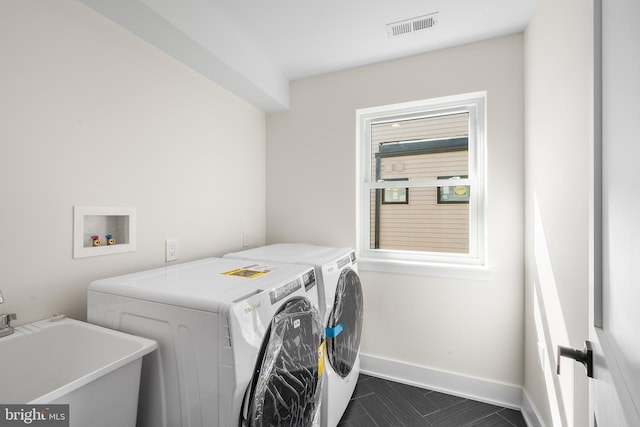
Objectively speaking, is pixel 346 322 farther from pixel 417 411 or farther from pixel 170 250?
pixel 170 250

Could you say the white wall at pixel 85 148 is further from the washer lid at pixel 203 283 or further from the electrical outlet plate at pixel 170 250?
the washer lid at pixel 203 283

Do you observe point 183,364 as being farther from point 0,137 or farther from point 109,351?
point 0,137

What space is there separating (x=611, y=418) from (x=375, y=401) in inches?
69.8

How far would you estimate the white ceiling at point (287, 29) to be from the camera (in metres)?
1.47

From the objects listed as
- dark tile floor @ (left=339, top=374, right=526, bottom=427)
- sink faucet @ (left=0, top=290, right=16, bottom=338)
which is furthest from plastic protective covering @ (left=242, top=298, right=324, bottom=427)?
sink faucet @ (left=0, top=290, right=16, bottom=338)

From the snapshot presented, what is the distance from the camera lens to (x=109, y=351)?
1036mm

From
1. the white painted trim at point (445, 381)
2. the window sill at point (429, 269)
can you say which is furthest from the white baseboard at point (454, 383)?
the window sill at point (429, 269)

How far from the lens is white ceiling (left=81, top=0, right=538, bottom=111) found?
147 cm

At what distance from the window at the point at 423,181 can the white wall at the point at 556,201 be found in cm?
37

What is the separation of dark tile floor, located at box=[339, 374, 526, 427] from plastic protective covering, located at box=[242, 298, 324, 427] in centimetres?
62

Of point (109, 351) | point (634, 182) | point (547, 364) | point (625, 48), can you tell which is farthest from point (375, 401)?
point (625, 48)

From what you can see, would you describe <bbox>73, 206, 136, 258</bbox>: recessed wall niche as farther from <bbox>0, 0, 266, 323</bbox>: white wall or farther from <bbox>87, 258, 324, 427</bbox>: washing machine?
<bbox>87, 258, 324, 427</bbox>: washing machine

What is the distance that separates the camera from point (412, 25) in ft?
5.93

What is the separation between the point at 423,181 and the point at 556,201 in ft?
3.23
